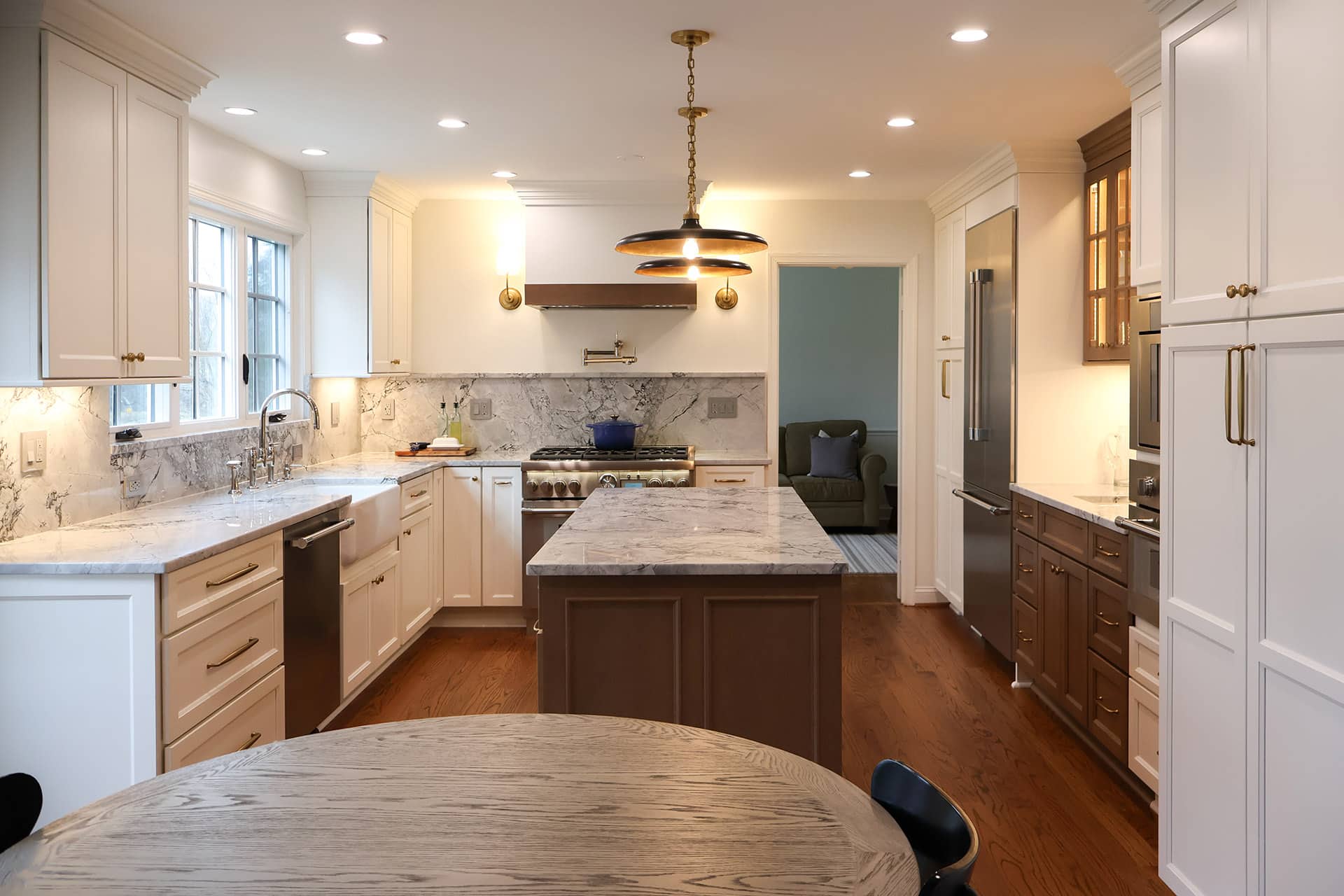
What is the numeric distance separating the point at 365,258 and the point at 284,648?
247cm

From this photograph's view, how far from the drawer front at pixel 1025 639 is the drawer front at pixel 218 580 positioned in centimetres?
294

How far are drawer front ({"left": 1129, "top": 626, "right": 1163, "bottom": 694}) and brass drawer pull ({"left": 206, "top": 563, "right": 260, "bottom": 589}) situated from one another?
2.76m

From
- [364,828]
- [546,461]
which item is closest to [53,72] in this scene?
[364,828]

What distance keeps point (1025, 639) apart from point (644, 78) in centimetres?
277

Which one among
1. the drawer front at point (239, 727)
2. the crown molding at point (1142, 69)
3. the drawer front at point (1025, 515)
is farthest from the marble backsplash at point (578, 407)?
the crown molding at point (1142, 69)

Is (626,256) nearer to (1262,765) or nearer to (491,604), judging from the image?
(491,604)

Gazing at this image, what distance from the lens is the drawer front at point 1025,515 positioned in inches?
157

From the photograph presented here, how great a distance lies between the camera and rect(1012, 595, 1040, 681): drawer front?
402 centimetres

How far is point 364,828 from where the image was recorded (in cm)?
125

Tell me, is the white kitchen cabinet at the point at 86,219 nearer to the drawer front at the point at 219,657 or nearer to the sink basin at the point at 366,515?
the drawer front at the point at 219,657

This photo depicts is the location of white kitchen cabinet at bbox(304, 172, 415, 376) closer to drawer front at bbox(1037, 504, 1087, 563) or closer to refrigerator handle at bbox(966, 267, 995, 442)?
refrigerator handle at bbox(966, 267, 995, 442)

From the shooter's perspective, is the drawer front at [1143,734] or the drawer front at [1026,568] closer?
the drawer front at [1143,734]

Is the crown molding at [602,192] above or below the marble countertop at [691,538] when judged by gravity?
above

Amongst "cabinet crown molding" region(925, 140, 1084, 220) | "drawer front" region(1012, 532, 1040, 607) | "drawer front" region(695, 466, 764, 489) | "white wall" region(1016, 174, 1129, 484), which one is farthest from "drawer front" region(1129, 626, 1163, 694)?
"drawer front" region(695, 466, 764, 489)
